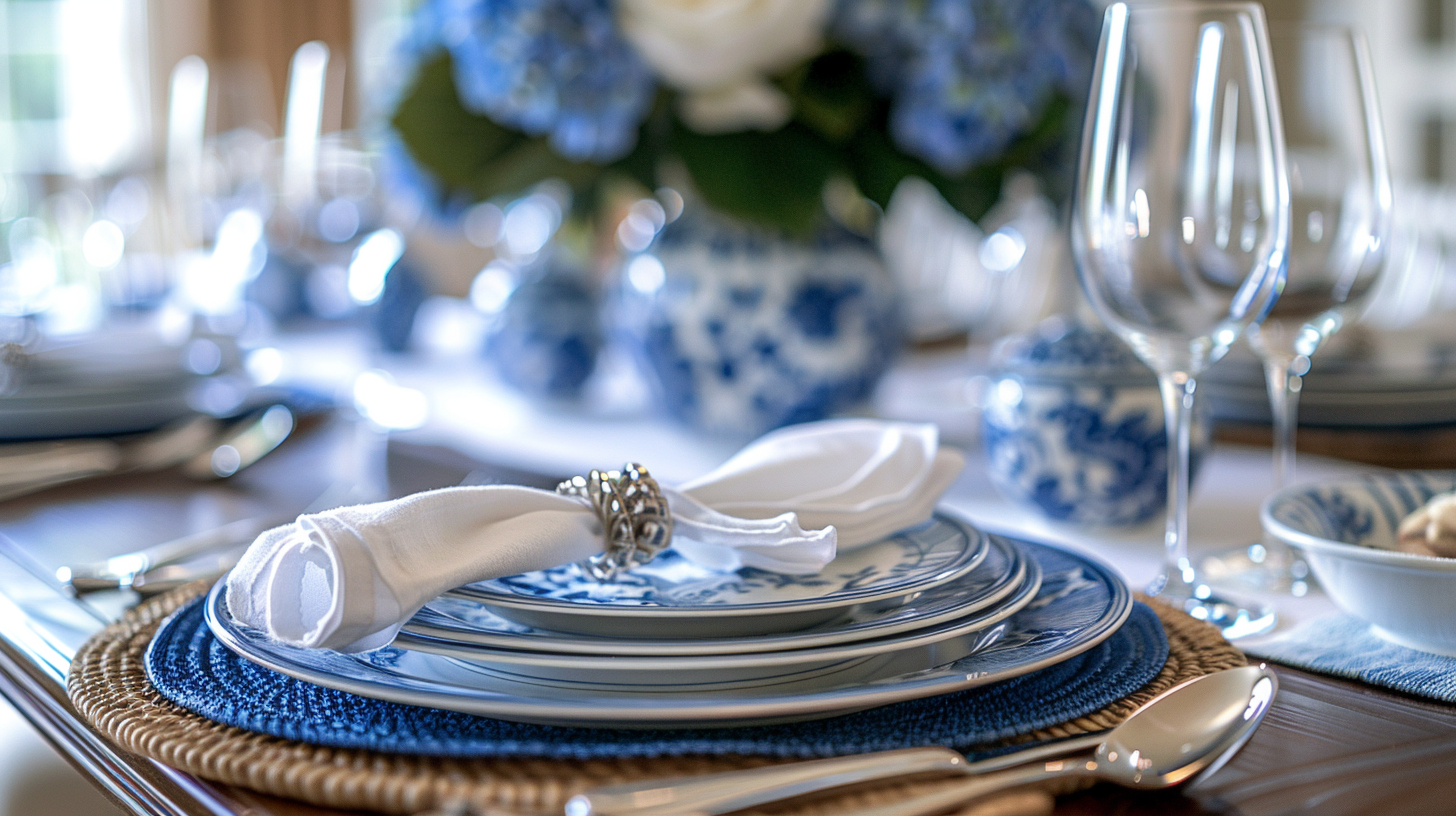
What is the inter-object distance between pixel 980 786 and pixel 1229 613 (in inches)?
10.4

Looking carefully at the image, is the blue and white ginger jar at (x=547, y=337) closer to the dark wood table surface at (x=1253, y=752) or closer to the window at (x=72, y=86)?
the dark wood table surface at (x=1253, y=752)

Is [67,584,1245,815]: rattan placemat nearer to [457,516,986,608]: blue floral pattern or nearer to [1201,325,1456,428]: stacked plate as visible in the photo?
[457,516,986,608]: blue floral pattern

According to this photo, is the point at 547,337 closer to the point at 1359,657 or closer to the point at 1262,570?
the point at 1262,570

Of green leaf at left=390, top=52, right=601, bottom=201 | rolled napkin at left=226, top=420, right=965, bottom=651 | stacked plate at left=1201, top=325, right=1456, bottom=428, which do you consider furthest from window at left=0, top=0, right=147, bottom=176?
rolled napkin at left=226, top=420, right=965, bottom=651

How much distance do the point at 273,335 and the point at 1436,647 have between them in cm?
142

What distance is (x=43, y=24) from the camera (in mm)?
4621

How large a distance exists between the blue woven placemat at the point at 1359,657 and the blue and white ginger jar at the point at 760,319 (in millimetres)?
475

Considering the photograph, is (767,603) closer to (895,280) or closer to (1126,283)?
(1126,283)

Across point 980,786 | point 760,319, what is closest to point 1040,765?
point 980,786

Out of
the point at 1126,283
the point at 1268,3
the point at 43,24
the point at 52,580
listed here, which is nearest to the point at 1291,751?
the point at 1126,283

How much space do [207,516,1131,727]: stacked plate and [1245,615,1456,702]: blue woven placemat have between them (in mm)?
82

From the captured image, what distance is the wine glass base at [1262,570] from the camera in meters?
0.61

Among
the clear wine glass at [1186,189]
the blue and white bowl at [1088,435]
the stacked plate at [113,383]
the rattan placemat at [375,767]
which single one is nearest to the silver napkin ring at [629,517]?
the rattan placemat at [375,767]

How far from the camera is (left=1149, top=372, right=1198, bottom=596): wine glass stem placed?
57 cm
